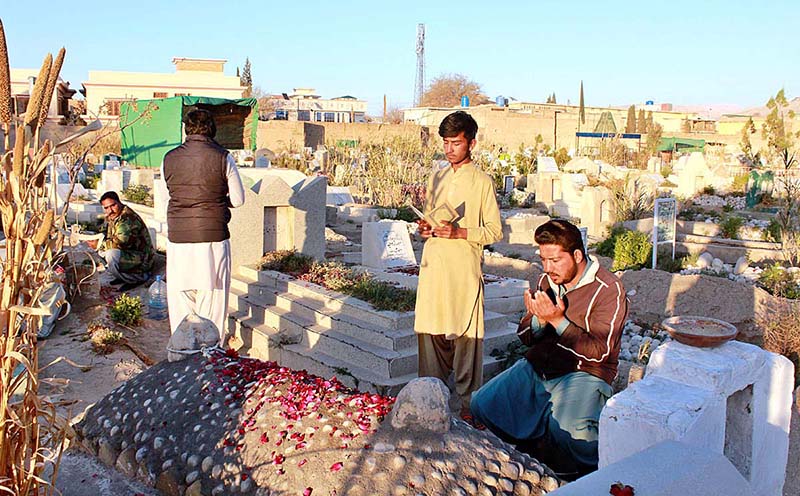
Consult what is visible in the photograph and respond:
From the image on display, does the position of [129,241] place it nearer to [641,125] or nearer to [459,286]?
[459,286]

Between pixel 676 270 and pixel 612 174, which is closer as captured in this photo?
pixel 676 270

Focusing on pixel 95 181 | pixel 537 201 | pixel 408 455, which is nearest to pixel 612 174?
pixel 537 201

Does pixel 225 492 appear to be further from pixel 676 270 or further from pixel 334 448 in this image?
pixel 676 270

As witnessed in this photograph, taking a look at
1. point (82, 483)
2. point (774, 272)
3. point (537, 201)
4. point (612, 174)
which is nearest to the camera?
point (82, 483)

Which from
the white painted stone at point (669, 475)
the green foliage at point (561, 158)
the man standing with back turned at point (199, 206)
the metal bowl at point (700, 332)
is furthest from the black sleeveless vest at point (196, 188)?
the green foliage at point (561, 158)

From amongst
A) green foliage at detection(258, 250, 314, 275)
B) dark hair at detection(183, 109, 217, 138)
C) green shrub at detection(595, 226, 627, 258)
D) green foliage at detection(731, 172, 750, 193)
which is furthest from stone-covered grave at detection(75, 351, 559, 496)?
green foliage at detection(731, 172, 750, 193)

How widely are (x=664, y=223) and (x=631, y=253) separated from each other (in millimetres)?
771

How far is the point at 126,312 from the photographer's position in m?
6.44

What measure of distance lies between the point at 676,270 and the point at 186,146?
7.31 metres

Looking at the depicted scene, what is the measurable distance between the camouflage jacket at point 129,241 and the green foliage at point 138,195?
495cm

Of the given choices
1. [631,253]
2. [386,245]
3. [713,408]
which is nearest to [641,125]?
[631,253]

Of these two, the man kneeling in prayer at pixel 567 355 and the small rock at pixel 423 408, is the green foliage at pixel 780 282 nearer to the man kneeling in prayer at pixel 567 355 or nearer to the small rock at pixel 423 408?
the man kneeling in prayer at pixel 567 355

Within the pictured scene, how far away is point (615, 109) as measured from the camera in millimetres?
59562

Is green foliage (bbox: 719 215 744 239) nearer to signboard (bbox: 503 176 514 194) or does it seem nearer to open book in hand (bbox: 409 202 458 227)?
signboard (bbox: 503 176 514 194)
